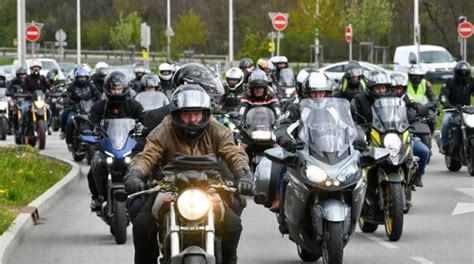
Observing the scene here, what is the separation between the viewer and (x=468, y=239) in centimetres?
1490

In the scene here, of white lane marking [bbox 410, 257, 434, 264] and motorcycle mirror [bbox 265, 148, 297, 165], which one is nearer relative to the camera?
motorcycle mirror [bbox 265, 148, 297, 165]

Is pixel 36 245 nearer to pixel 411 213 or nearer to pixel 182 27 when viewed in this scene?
pixel 411 213

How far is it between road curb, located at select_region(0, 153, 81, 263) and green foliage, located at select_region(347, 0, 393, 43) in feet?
171

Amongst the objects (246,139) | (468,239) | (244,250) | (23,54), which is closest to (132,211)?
(244,250)

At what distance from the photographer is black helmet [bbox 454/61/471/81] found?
23.5m

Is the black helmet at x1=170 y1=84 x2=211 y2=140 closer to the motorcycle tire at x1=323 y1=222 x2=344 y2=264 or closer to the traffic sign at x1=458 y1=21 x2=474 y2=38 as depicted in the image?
the motorcycle tire at x1=323 y1=222 x2=344 y2=264

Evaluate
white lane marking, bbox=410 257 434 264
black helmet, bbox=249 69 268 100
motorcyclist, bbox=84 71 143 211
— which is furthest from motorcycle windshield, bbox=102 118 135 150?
black helmet, bbox=249 69 268 100

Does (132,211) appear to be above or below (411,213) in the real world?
above

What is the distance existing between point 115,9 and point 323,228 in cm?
9493

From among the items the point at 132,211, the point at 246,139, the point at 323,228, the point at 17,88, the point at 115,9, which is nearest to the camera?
the point at 132,211

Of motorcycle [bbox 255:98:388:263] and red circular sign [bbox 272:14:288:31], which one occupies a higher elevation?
red circular sign [bbox 272:14:288:31]

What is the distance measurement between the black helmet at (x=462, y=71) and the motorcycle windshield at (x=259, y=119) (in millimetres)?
4223

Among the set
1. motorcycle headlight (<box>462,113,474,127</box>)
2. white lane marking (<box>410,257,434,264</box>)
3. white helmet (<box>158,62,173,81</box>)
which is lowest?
white lane marking (<box>410,257,434,264</box>)

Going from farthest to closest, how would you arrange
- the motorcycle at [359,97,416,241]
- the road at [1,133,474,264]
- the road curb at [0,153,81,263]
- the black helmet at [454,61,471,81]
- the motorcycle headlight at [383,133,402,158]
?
the black helmet at [454,61,471,81] → the motorcycle headlight at [383,133,402,158] → the motorcycle at [359,97,416,241] → the road curb at [0,153,81,263] → the road at [1,133,474,264]
